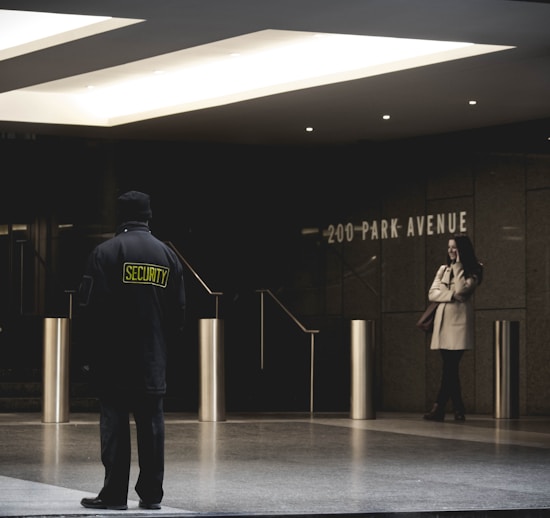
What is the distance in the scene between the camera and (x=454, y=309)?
15297mm

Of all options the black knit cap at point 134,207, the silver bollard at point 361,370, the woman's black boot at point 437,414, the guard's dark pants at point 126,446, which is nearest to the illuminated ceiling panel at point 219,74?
the silver bollard at point 361,370

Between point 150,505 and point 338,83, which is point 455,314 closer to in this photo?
point 338,83

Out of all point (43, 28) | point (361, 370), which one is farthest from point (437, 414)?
point (43, 28)

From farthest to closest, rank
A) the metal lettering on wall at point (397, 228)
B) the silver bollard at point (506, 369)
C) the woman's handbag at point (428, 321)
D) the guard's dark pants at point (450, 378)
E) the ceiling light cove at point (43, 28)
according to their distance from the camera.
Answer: the metal lettering on wall at point (397, 228) → the silver bollard at point (506, 369) → the woman's handbag at point (428, 321) → the guard's dark pants at point (450, 378) → the ceiling light cove at point (43, 28)

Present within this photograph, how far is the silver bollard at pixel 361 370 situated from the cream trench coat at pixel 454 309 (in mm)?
914

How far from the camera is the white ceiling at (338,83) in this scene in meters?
11.0

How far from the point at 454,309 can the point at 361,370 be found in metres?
1.45

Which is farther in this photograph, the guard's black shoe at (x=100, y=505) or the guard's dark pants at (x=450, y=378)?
the guard's dark pants at (x=450, y=378)

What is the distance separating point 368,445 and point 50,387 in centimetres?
463

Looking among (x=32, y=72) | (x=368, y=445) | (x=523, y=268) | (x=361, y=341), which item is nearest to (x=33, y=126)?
(x=32, y=72)

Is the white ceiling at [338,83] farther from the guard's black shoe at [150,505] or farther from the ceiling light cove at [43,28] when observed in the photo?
the guard's black shoe at [150,505]

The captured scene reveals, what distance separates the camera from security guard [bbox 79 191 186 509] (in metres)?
7.21

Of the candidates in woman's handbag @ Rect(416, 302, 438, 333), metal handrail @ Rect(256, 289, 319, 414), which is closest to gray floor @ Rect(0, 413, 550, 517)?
woman's handbag @ Rect(416, 302, 438, 333)

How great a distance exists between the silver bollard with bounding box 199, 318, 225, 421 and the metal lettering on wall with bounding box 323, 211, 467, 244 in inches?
189
